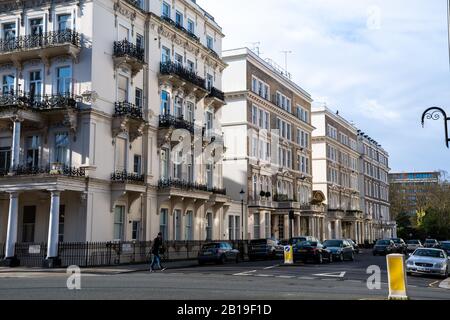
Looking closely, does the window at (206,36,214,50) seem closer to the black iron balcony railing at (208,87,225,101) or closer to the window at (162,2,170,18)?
the black iron balcony railing at (208,87,225,101)

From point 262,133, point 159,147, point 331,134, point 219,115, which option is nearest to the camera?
point 159,147

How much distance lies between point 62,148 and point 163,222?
945 cm

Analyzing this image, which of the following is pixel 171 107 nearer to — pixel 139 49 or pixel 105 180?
pixel 139 49

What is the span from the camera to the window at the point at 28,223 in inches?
1257

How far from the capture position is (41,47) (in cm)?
3094

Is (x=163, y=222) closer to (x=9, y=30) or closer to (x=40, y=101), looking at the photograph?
(x=40, y=101)

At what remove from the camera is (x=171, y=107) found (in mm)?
38719

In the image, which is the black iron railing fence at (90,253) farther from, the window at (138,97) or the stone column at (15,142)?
the window at (138,97)

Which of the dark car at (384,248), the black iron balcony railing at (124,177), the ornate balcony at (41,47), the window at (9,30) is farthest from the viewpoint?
the dark car at (384,248)

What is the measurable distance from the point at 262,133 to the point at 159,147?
2024 cm

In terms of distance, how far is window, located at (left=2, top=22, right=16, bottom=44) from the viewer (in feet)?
108

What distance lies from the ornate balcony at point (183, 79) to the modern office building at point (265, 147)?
942 centimetres

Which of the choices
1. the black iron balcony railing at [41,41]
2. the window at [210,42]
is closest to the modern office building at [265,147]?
the window at [210,42]
